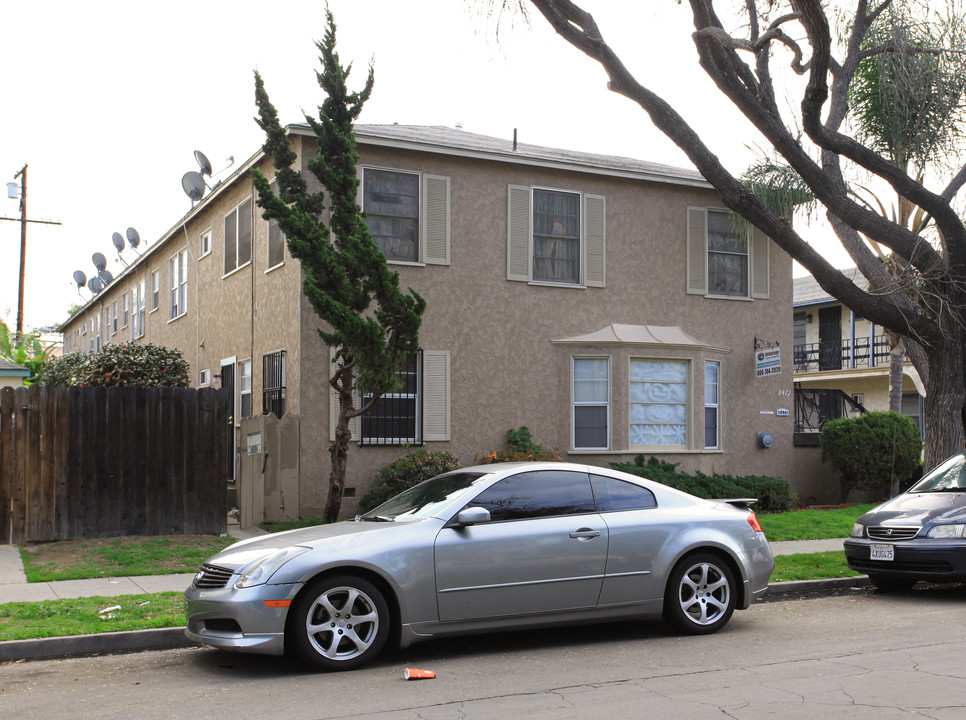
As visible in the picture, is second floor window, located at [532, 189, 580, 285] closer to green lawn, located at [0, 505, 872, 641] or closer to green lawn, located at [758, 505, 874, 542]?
green lawn, located at [758, 505, 874, 542]

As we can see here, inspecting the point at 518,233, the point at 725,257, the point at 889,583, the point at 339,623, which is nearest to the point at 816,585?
the point at 889,583

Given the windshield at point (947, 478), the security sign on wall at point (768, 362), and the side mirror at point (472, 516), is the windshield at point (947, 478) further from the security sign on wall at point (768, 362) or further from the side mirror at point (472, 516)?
the security sign on wall at point (768, 362)

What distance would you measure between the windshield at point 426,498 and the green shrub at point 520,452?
718 centimetres

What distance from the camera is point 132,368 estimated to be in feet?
59.9

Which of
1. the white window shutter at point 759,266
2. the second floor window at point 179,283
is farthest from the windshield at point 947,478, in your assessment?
the second floor window at point 179,283

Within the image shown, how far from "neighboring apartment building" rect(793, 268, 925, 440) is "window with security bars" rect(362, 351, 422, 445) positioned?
14790mm

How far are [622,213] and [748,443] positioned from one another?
4870mm

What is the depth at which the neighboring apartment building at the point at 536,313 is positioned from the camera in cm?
1522

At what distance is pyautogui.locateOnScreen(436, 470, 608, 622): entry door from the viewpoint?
6.88m

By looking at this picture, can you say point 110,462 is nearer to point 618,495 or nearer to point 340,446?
point 340,446

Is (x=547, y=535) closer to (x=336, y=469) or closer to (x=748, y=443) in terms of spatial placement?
(x=336, y=469)

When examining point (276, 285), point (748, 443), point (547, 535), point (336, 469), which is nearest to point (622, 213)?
point (748, 443)

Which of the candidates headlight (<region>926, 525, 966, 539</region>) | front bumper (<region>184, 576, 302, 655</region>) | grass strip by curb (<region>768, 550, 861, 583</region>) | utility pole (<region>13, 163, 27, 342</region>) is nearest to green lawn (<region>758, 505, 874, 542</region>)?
grass strip by curb (<region>768, 550, 861, 583</region>)

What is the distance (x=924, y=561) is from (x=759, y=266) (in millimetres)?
9638
